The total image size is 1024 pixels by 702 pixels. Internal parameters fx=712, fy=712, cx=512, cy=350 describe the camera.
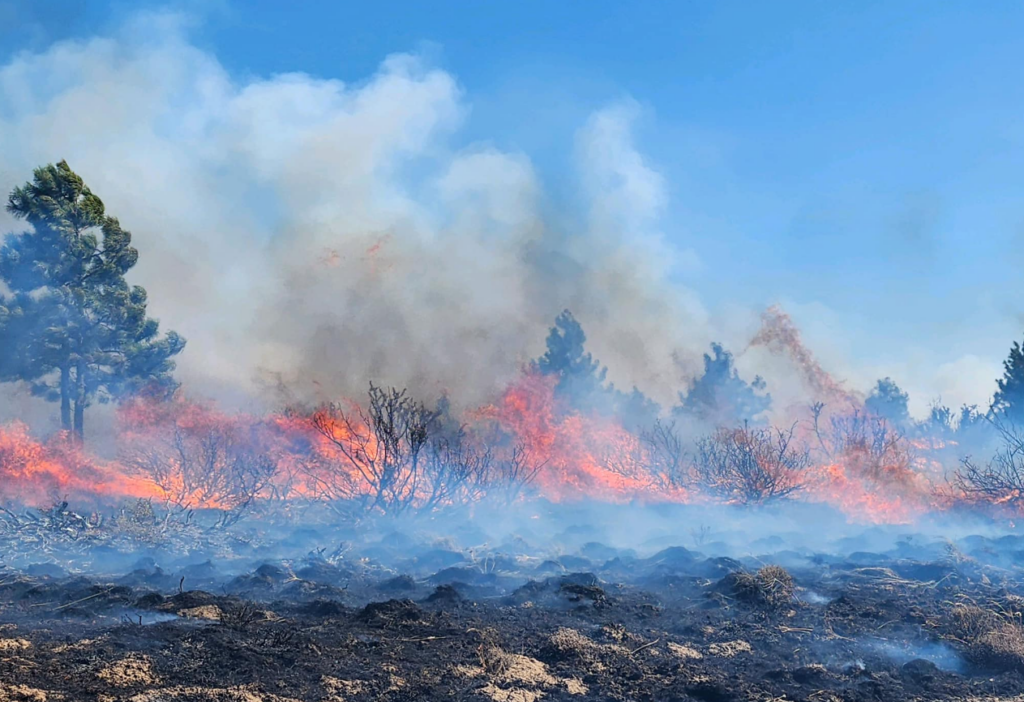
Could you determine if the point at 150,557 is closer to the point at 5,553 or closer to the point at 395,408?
the point at 5,553

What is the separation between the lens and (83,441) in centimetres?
2945

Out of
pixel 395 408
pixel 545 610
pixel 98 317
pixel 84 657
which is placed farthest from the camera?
pixel 98 317

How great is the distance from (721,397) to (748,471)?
71.1ft

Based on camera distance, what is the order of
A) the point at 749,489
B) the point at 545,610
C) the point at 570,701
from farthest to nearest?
the point at 749,489
the point at 545,610
the point at 570,701

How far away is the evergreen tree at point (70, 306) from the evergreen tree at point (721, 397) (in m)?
30.9

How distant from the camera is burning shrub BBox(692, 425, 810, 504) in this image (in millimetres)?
24047

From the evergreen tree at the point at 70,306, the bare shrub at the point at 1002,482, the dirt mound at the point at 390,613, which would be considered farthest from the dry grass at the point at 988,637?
the evergreen tree at the point at 70,306

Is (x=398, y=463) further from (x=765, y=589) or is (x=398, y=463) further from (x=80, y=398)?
(x=80, y=398)

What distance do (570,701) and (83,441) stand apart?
28783 millimetres

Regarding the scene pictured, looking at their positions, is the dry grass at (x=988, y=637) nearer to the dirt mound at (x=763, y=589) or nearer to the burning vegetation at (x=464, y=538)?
the burning vegetation at (x=464, y=538)

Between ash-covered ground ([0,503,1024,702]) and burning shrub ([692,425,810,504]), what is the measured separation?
4964 millimetres

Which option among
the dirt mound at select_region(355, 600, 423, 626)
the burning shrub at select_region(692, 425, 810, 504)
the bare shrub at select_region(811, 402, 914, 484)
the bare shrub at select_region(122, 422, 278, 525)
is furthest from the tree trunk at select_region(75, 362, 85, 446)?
the bare shrub at select_region(811, 402, 914, 484)

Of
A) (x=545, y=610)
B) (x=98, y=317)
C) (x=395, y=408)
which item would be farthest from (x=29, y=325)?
(x=545, y=610)

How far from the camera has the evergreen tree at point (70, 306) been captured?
94.4ft
